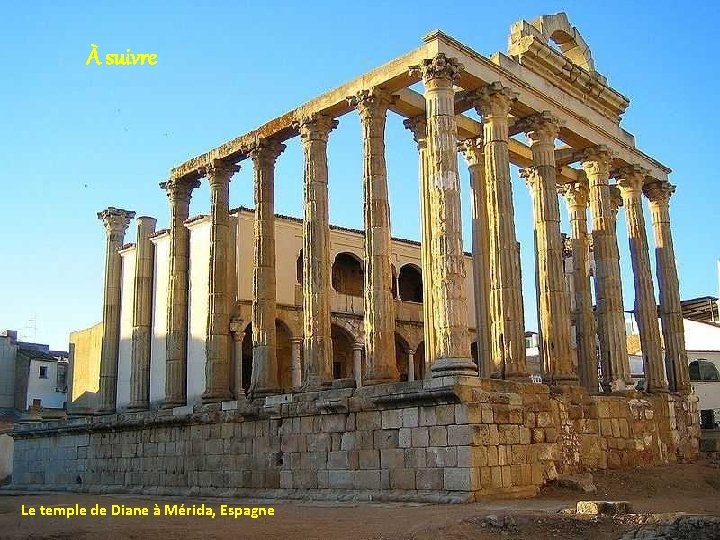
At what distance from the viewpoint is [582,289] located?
22.9m

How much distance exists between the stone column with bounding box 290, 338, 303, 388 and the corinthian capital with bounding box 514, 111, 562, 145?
39.4ft

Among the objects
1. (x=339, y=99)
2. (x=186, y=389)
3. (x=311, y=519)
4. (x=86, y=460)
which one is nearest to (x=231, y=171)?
(x=339, y=99)

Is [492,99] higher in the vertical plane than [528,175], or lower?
higher

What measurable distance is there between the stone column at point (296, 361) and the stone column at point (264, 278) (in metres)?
6.58

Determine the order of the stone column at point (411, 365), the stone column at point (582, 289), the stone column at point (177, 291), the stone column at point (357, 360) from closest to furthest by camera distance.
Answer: the stone column at point (582, 289) < the stone column at point (177, 291) < the stone column at point (357, 360) < the stone column at point (411, 365)

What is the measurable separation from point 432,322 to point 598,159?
8089 mm

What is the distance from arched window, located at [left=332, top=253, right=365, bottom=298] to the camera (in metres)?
32.2

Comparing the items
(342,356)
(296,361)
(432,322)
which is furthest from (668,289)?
(342,356)

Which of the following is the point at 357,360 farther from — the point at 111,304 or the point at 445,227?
the point at 445,227

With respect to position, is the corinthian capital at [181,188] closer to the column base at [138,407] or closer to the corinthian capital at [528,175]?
the column base at [138,407]

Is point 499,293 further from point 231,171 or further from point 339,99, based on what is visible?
point 231,171

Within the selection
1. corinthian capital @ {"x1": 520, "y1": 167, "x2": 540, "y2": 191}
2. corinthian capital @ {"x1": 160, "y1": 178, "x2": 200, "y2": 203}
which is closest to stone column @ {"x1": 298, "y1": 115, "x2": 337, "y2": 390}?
corinthian capital @ {"x1": 160, "y1": 178, "x2": 200, "y2": 203}

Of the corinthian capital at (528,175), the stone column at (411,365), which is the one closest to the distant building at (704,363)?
the stone column at (411,365)

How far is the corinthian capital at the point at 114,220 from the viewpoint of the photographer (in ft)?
96.8
